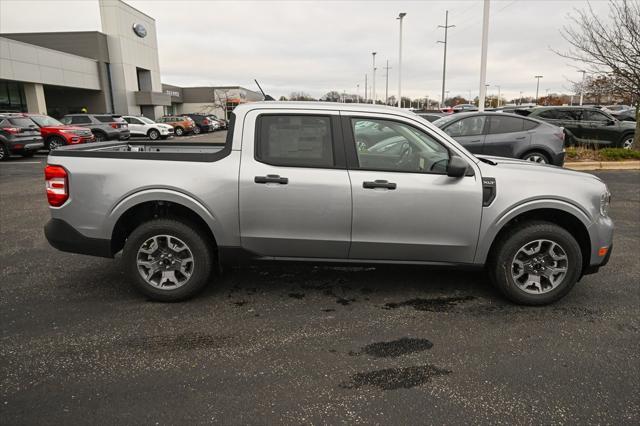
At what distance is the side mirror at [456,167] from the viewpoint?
11.8 feet

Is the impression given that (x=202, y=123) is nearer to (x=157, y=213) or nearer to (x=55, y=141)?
(x=55, y=141)

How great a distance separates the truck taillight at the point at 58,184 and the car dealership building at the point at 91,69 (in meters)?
31.2

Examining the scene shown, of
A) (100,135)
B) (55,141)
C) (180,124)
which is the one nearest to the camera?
(55,141)

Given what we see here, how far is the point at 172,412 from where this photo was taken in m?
2.53

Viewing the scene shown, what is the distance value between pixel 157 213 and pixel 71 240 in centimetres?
76

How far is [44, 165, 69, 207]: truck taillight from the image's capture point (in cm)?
379

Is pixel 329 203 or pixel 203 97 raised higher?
pixel 203 97

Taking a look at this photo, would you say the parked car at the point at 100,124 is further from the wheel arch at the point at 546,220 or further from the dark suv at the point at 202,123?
the wheel arch at the point at 546,220

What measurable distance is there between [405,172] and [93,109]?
45666mm

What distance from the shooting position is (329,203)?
3727 mm

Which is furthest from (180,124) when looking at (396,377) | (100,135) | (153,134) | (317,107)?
(396,377)

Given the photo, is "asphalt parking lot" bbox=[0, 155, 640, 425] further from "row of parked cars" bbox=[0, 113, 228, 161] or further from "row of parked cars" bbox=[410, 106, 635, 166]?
"row of parked cars" bbox=[0, 113, 228, 161]

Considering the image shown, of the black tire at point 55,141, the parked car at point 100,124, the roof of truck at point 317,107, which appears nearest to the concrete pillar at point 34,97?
the parked car at point 100,124

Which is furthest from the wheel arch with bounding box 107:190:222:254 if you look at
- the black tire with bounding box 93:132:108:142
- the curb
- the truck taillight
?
the black tire with bounding box 93:132:108:142
